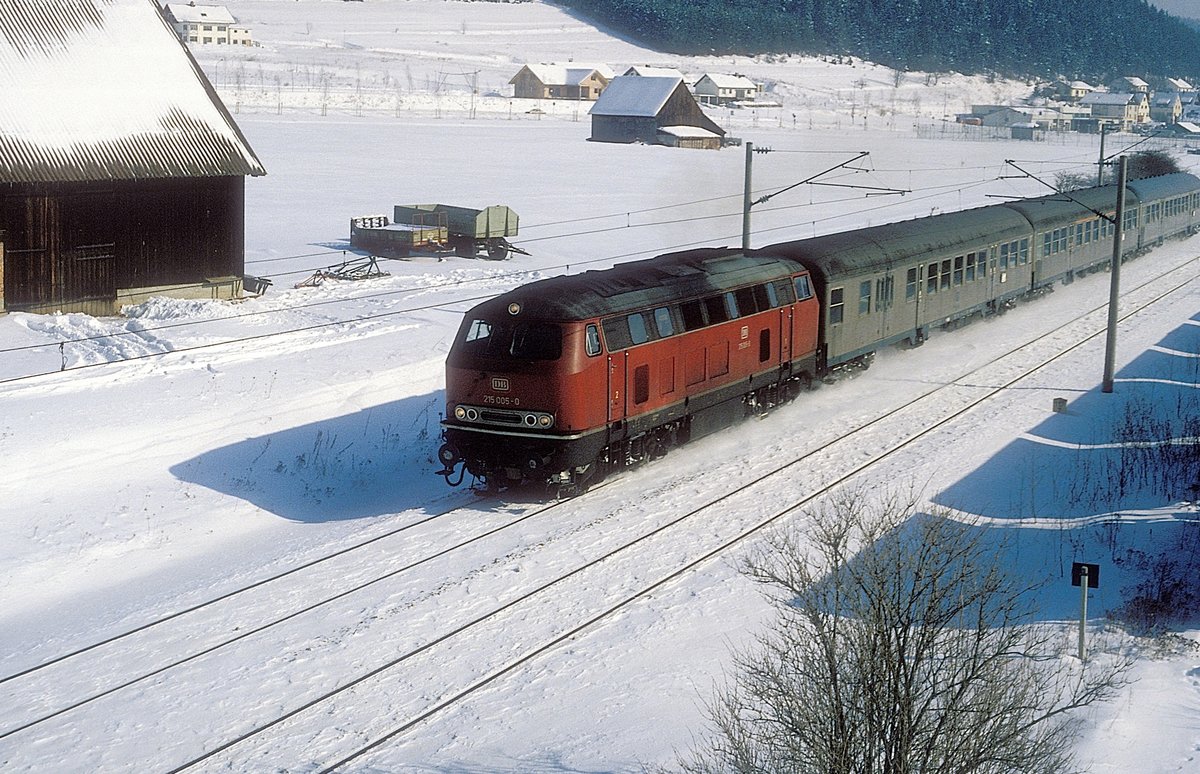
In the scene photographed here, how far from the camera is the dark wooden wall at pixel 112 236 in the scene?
1220 inches

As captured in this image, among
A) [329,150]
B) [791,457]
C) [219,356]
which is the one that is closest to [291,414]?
[219,356]

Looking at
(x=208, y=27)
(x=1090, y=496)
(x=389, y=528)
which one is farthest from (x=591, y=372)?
(x=208, y=27)

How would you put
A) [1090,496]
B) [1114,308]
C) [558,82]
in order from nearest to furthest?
1. [1090,496]
2. [1114,308]
3. [558,82]

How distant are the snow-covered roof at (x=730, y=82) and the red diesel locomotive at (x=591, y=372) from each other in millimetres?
148046

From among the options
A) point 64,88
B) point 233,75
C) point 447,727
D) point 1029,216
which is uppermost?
point 233,75

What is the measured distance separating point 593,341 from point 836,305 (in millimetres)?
9644

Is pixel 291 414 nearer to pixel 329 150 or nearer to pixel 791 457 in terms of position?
pixel 791 457

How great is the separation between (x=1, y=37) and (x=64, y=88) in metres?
1.99

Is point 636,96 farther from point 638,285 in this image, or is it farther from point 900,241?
point 638,285

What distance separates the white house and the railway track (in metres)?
162

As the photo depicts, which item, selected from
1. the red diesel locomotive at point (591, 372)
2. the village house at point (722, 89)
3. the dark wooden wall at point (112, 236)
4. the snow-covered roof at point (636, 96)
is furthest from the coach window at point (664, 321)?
the village house at point (722, 89)

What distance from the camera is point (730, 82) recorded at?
170625 millimetres

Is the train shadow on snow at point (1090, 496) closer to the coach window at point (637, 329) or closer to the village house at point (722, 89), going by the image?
the coach window at point (637, 329)

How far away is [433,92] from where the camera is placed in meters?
139
